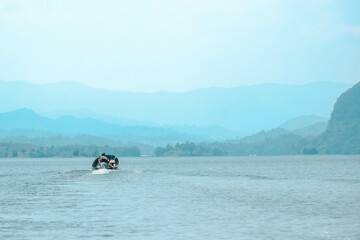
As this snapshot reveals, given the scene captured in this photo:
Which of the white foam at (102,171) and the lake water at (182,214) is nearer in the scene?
the lake water at (182,214)

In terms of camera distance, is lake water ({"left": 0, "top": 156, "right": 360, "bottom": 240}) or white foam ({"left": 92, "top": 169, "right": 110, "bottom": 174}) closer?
lake water ({"left": 0, "top": 156, "right": 360, "bottom": 240})

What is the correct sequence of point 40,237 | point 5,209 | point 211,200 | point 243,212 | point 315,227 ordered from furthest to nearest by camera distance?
1. point 211,200
2. point 5,209
3. point 243,212
4. point 315,227
5. point 40,237

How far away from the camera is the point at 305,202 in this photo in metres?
77.8

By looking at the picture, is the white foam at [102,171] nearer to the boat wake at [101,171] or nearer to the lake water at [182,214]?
the boat wake at [101,171]

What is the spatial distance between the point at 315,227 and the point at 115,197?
130 ft

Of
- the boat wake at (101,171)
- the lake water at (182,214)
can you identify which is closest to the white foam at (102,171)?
the boat wake at (101,171)

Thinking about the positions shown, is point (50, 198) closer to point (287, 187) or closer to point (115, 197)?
point (115, 197)

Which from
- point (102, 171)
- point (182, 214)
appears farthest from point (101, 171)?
point (182, 214)

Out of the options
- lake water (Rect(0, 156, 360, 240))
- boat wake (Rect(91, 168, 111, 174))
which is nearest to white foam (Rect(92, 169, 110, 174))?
boat wake (Rect(91, 168, 111, 174))

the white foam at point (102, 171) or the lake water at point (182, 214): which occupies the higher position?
the white foam at point (102, 171)

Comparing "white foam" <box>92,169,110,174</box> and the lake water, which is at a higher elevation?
"white foam" <box>92,169,110,174</box>

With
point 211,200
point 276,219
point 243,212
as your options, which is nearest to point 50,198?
point 211,200

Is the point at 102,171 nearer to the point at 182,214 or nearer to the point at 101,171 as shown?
the point at 101,171

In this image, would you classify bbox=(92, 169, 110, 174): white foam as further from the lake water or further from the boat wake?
the lake water
